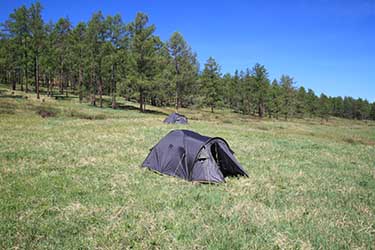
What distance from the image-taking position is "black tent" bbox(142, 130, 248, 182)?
959cm

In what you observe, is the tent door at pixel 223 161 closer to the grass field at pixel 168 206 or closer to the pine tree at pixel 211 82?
the grass field at pixel 168 206

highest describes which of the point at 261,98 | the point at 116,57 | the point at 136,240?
the point at 116,57

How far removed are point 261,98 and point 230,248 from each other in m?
59.7

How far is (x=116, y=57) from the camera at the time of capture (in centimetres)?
4066

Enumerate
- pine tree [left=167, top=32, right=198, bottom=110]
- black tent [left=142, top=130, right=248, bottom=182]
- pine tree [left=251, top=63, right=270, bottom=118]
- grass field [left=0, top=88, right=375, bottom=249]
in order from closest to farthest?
1. grass field [left=0, top=88, right=375, bottom=249]
2. black tent [left=142, top=130, right=248, bottom=182]
3. pine tree [left=167, top=32, right=198, bottom=110]
4. pine tree [left=251, top=63, right=270, bottom=118]

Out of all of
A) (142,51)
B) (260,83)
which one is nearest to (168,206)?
(142,51)

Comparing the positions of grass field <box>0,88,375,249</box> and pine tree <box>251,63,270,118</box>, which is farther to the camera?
pine tree <box>251,63,270,118</box>

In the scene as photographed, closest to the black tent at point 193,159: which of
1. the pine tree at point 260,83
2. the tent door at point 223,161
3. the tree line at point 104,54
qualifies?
the tent door at point 223,161

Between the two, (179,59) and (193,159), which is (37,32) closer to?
(179,59)

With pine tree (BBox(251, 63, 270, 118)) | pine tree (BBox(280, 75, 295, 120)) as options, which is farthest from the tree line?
pine tree (BBox(280, 75, 295, 120))

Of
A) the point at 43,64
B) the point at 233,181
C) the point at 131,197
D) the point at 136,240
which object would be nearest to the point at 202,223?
the point at 136,240

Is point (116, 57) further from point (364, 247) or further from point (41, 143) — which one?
point (364, 247)

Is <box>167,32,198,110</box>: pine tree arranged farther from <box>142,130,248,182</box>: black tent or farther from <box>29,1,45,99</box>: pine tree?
<box>142,130,248,182</box>: black tent

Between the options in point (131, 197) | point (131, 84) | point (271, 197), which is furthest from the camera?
point (131, 84)
